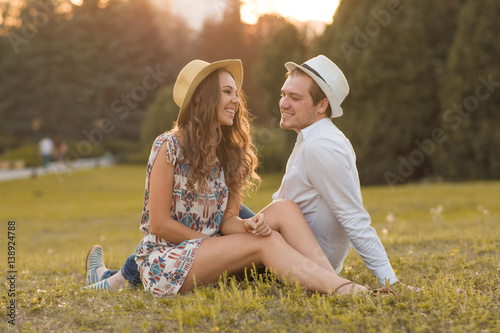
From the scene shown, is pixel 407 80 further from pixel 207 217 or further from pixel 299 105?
pixel 207 217

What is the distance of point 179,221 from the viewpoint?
3.69 metres

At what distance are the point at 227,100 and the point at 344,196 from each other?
1.11 meters

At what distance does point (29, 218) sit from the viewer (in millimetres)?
11773

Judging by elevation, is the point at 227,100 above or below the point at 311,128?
above

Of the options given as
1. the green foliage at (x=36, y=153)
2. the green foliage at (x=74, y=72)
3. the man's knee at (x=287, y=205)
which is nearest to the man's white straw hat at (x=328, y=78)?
the man's knee at (x=287, y=205)

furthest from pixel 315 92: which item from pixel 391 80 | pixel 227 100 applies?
pixel 391 80

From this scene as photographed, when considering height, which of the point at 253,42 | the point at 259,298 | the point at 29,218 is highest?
the point at 253,42

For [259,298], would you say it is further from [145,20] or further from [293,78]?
[145,20]

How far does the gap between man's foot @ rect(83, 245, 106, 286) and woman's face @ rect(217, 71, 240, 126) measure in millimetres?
1776

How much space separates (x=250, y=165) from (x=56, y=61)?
1619 inches

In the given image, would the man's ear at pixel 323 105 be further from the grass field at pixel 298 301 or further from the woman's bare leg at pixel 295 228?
the grass field at pixel 298 301

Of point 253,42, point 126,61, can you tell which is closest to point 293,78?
point 253,42

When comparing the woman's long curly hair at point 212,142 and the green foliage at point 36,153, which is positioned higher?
the woman's long curly hair at point 212,142

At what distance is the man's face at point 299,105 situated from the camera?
3738 millimetres
